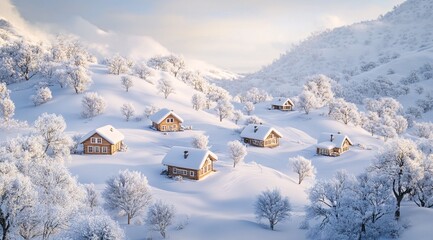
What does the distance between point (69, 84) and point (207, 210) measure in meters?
65.7

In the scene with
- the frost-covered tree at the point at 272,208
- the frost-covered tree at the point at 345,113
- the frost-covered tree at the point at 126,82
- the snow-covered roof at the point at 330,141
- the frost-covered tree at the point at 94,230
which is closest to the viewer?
the frost-covered tree at the point at 94,230

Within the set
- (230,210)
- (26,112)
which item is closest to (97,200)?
(230,210)

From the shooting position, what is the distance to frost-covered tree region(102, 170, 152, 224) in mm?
35156

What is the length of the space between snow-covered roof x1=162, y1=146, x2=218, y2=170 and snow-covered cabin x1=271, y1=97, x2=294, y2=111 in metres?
67.2

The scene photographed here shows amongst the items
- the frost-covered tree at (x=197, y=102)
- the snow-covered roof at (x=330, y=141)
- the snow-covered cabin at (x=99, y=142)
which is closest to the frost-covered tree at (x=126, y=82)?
the frost-covered tree at (x=197, y=102)

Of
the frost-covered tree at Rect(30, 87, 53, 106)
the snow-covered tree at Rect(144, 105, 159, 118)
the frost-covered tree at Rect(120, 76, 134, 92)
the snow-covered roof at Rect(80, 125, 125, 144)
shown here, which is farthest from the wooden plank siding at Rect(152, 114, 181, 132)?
the frost-covered tree at Rect(30, 87, 53, 106)

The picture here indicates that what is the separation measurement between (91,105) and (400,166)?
6473 centimetres

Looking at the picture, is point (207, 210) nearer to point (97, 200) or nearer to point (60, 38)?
point (97, 200)

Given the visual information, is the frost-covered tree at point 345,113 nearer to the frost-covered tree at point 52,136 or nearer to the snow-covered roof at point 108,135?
the snow-covered roof at point 108,135

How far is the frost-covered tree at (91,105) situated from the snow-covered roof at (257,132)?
32927 mm

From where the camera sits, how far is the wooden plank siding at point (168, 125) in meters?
76.7

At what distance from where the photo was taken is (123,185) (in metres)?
35.9

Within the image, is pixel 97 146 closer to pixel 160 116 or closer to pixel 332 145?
pixel 160 116

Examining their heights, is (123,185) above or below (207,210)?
above
